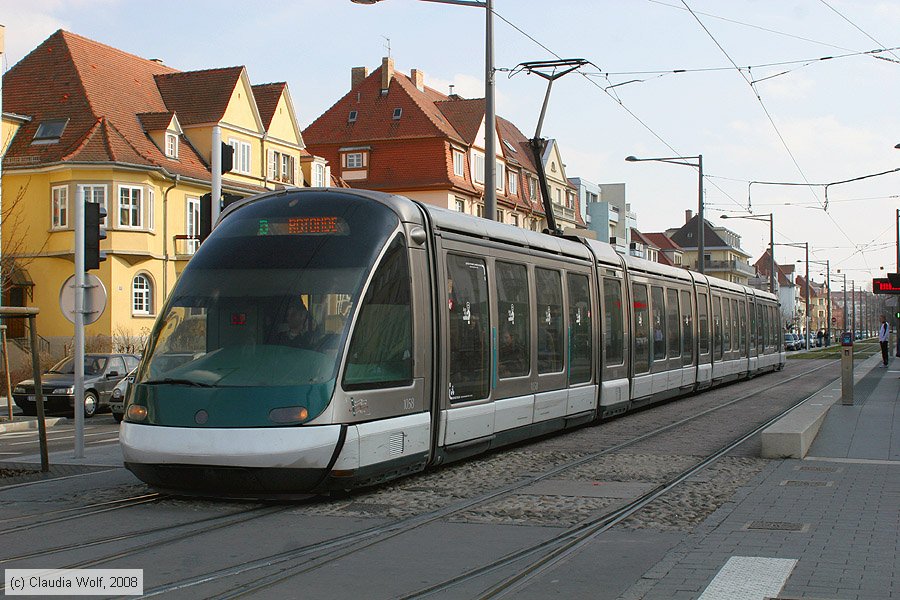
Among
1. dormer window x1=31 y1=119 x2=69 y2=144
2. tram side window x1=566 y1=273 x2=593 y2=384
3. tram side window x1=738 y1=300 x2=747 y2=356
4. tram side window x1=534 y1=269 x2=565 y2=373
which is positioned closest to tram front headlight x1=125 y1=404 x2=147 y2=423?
tram side window x1=534 y1=269 x2=565 y2=373

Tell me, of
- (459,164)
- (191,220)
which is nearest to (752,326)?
(191,220)

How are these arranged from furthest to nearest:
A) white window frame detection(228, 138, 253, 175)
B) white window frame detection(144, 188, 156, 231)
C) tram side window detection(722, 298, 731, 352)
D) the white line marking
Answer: white window frame detection(228, 138, 253, 175) → white window frame detection(144, 188, 156, 231) → tram side window detection(722, 298, 731, 352) → the white line marking

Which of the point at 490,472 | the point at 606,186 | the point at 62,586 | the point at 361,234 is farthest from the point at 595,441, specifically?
the point at 606,186

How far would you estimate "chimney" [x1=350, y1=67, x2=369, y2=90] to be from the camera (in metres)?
68.8

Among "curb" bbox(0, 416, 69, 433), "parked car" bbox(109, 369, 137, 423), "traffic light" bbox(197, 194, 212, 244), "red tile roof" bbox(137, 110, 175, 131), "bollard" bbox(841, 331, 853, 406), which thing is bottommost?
"curb" bbox(0, 416, 69, 433)

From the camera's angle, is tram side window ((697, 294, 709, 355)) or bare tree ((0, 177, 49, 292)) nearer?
tram side window ((697, 294, 709, 355))

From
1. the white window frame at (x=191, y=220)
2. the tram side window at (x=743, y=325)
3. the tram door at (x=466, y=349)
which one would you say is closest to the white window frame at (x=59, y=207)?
the white window frame at (x=191, y=220)

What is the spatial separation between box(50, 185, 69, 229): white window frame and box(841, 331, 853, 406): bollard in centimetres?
3069

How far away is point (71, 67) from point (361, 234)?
126 feet

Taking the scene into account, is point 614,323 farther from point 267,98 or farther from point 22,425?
point 267,98

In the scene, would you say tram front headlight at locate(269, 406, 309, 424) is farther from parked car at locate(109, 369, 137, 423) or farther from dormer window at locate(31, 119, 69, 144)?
dormer window at locate(31, 119, 69, 144)

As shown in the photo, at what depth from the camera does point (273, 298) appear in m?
10.4

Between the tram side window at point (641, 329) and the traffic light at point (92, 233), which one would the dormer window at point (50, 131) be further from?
the traffic light at point (92, 233)

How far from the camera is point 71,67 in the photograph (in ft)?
149
